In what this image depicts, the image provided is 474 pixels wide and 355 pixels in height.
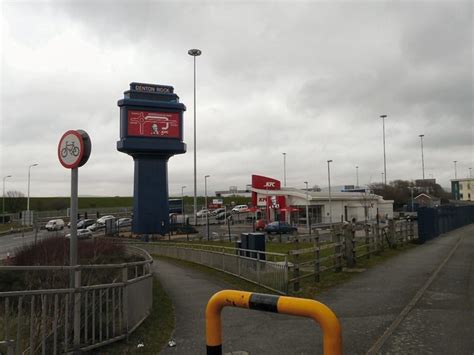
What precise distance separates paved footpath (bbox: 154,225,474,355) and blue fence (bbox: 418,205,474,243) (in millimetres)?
12277

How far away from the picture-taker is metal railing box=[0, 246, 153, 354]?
16.2ft

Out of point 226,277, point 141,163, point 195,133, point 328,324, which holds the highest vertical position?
point 195,133

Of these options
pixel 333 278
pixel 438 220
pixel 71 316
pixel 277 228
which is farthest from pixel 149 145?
pixel 71 316

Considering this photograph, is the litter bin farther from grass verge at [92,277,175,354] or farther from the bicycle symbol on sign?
the bicycle symbol on sign

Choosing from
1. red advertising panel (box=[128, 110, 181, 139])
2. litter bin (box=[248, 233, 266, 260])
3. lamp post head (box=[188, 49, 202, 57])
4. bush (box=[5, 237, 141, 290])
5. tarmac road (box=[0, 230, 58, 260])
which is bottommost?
tarmac road (box=[0, 230, 58, 260])

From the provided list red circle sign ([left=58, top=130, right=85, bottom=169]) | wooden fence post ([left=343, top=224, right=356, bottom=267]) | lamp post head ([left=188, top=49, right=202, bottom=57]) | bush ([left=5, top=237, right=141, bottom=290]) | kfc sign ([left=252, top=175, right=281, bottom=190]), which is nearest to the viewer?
red circle sign ([left=58, top=130, right=85, bottom=169])

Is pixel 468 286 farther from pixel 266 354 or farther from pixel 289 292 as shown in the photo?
pixel 266 354

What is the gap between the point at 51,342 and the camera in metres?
5.43

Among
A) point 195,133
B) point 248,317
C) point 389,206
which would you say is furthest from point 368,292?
point 389,206

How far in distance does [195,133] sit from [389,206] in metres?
43.2

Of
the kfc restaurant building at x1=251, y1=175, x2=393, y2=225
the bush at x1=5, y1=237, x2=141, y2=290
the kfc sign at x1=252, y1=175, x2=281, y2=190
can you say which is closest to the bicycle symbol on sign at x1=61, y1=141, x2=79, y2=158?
the bush at x1=5, y1=237, x2=141, y2=290

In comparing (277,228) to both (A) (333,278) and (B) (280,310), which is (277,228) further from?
(B) (280,310)

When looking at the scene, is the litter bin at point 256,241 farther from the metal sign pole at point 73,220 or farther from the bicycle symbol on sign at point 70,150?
the bicycle symbol on sign at point 70,150

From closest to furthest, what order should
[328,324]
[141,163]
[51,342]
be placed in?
[328,324], [51,342], [141,163]
